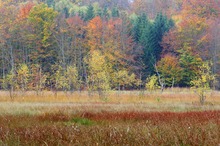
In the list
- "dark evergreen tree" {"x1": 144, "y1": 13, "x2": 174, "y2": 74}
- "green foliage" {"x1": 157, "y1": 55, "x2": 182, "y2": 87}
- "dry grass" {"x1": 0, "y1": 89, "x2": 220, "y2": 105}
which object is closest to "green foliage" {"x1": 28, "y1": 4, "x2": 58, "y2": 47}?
"dark evergreen tree" {"x1": 144, "y1": 13, "x2": 174, "y2": 74}

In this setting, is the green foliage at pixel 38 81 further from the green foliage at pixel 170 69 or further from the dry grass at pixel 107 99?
the green foliage at pixel 170 69

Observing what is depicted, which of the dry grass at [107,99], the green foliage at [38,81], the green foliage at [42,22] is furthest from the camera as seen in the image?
the green foliage at [42,22]

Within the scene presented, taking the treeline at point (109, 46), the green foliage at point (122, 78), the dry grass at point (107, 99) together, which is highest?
the treeline at point (109, 46)

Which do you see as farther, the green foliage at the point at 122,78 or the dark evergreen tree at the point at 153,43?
the dark evergreen tree at the point at 153,43

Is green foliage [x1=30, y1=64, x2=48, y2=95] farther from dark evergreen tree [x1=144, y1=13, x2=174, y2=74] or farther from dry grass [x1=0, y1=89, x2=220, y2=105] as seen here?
dark evergreen tree [x1=144, y1=13, x2=174, y2=74]

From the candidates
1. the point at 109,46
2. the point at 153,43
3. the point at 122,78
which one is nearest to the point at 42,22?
the point at 109,46

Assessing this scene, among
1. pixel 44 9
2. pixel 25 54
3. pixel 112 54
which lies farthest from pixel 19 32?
pixel 112 54

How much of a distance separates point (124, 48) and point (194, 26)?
1249 cm

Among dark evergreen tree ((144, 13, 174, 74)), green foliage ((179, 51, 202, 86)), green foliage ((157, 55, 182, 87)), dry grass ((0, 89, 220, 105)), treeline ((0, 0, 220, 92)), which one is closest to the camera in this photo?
dry grass ((0, 89, 220, 105))

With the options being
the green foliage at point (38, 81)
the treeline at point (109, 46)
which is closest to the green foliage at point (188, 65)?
the treeline at point (109, 46)

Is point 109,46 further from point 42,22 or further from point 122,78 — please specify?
point 122,78

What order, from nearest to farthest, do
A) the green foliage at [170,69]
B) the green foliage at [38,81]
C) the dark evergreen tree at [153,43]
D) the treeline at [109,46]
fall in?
the green foliage at [38,81] → the treeline at [109,46] → the green foliage at [170,69] → the dark evergreen tree at [153,43]

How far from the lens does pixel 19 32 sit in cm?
4869

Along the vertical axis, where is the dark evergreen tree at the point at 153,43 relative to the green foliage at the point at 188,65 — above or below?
above
